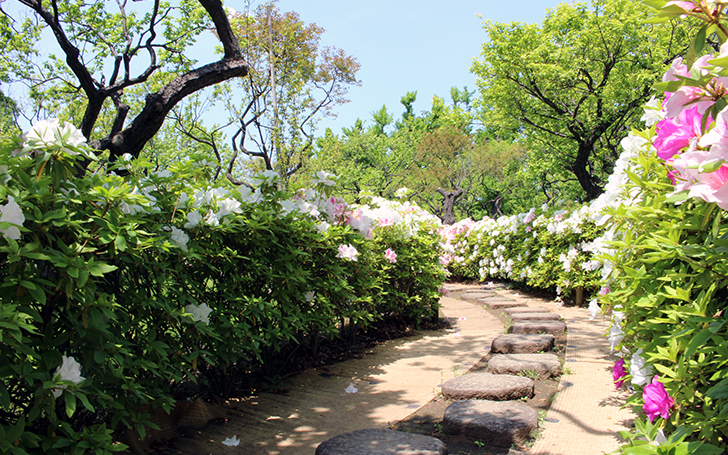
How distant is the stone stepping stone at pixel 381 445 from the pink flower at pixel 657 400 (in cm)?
113

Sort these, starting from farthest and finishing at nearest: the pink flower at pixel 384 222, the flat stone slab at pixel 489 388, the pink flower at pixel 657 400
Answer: the pink flower at pixel 384 222 → the flat stone slab at pixel 489 388 → the pink flower at pixel 657 400

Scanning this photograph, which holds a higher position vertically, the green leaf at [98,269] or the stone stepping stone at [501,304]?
the green leaf at [98,269]

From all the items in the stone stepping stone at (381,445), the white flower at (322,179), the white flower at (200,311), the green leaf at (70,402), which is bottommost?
the stone stepping stone at (381,445)

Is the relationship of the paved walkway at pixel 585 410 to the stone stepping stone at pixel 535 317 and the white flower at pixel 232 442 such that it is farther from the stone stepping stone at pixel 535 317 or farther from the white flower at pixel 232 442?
the white flower at pixel 232 442

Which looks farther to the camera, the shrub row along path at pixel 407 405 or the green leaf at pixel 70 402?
the shrub row along path at pixel 407 405

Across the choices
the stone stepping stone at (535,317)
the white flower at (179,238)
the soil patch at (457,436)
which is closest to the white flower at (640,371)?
the soil patch at (457,436)

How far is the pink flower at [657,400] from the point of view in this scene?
1.62 meters

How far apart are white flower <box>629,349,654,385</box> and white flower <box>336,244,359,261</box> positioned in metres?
2.77

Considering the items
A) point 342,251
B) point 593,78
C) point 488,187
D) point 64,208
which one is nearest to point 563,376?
point 342,251

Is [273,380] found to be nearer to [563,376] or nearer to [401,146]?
[563,376]

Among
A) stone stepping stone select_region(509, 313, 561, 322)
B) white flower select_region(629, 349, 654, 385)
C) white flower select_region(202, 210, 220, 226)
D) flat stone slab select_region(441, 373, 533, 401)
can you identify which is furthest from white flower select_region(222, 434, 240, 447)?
stone stepping stone select_region(509, 313, 561, 322)

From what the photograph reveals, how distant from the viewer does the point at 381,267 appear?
5664 millimetres

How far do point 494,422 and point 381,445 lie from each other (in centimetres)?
75

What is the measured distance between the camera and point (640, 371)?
1.85 meters
